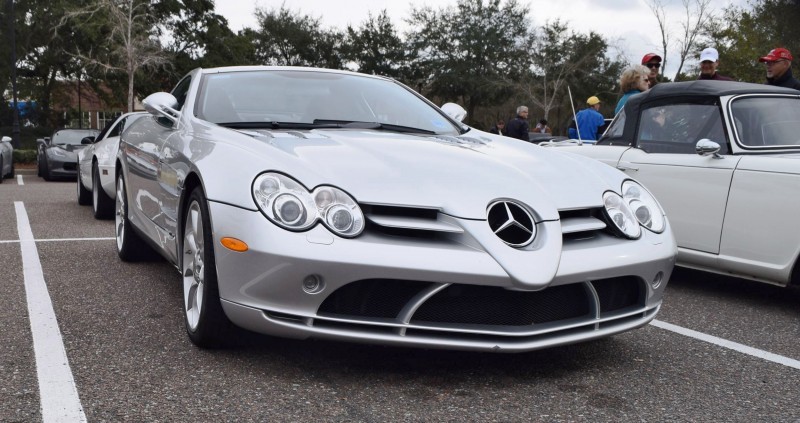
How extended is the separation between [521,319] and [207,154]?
1.52m

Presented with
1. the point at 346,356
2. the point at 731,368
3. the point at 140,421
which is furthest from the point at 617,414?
the point at 140,421

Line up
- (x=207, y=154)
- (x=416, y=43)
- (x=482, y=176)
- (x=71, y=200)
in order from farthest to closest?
(x=416, y=43) < (x=71, y=200) < (x=207, y=154) < (x=482, y=176)

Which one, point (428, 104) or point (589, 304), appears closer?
point (589, 304)

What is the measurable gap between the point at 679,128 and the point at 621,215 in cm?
242

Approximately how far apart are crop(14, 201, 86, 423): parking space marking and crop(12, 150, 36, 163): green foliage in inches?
817

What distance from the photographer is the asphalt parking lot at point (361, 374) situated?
283 cm

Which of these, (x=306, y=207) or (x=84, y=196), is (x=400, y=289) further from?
(x=84, y=196)

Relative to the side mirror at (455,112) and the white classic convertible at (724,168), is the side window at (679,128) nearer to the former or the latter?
the white classic convertible at (724,168)

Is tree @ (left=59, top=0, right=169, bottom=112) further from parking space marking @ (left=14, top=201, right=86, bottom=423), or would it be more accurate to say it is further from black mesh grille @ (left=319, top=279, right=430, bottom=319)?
black mesh grille @ (left=319, top=279, right=430, bottom=319)

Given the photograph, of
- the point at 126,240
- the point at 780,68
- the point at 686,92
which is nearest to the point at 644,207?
the point at 686,92

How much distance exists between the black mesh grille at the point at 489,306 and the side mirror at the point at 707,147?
7.63ft

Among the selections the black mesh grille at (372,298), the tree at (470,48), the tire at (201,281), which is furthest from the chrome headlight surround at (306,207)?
the tree at (470,48)

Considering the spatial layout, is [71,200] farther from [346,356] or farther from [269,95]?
[346,356]

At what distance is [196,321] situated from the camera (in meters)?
3.49
